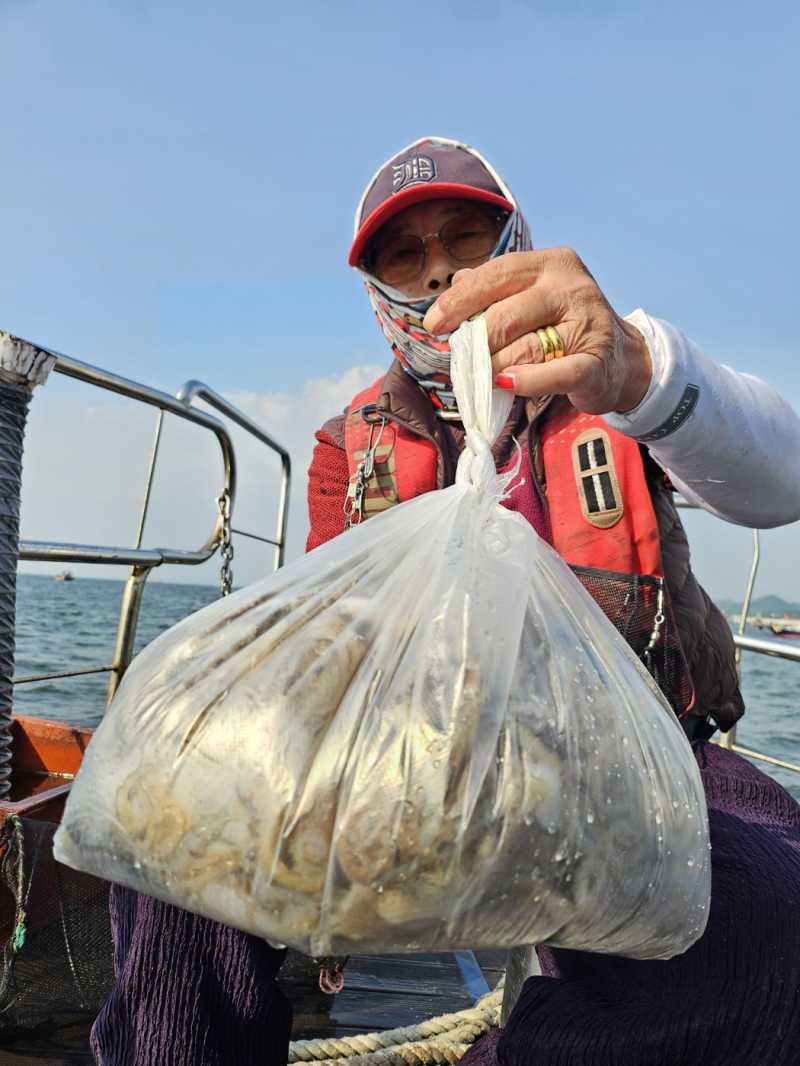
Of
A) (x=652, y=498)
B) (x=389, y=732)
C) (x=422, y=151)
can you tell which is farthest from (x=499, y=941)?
(x=422, y=151)

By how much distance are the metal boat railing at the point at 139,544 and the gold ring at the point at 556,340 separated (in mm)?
1311

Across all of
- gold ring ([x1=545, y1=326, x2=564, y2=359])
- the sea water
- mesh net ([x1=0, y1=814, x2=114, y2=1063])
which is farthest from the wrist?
the sea water

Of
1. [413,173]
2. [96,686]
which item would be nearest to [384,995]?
[413,173]

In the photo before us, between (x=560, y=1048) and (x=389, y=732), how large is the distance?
1.54ft

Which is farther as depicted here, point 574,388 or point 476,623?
point 574,388

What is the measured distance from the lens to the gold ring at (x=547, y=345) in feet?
2.38

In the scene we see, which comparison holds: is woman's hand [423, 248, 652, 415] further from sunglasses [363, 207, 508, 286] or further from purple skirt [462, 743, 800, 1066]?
sunglasses [363, 207, 508, 286]

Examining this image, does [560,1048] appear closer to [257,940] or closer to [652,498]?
[257,940]

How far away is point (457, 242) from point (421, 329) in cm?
19

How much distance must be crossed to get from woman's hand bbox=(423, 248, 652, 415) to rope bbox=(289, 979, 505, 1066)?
1106 mm

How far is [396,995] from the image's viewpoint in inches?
60.2

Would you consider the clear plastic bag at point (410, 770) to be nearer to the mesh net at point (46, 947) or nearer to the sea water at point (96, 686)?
the mesh net at point (46, 947)

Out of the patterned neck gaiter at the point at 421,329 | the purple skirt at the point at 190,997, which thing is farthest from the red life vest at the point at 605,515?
the purple skirt at the point at 190,997

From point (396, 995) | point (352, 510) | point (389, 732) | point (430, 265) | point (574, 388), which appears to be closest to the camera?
point (389, 732)
